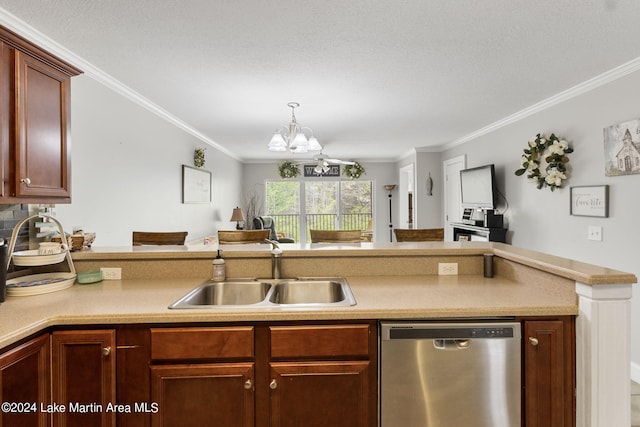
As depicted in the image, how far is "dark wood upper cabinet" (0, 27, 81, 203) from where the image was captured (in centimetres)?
148

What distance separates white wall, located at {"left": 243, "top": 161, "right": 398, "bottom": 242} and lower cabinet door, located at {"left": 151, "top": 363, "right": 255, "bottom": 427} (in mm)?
6826

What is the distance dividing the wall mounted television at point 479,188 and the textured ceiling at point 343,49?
983mm

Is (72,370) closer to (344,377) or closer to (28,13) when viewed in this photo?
(344,377)

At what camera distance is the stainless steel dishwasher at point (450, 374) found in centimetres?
139

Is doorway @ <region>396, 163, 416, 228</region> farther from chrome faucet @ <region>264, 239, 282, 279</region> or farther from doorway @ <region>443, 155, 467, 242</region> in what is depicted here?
chrome faucet @ <region>264, 239, 282, 279</region>

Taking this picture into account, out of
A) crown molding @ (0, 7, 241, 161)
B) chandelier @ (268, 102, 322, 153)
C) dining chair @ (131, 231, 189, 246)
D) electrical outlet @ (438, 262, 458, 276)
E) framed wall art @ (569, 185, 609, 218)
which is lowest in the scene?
electrical outlet @ (438, 262, 458, 276)

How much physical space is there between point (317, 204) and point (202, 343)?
6883 millimetres

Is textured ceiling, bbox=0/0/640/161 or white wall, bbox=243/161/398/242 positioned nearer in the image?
textured ceiling, bbox=0/0/640/161

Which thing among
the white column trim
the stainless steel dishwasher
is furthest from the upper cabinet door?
the white column trim

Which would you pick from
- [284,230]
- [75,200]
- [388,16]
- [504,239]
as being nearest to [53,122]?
[75,200]

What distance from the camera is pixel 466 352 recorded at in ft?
4.59

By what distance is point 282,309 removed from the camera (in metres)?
1.42

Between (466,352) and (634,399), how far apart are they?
79.7 inches

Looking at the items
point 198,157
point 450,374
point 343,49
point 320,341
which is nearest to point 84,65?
point 343,49
